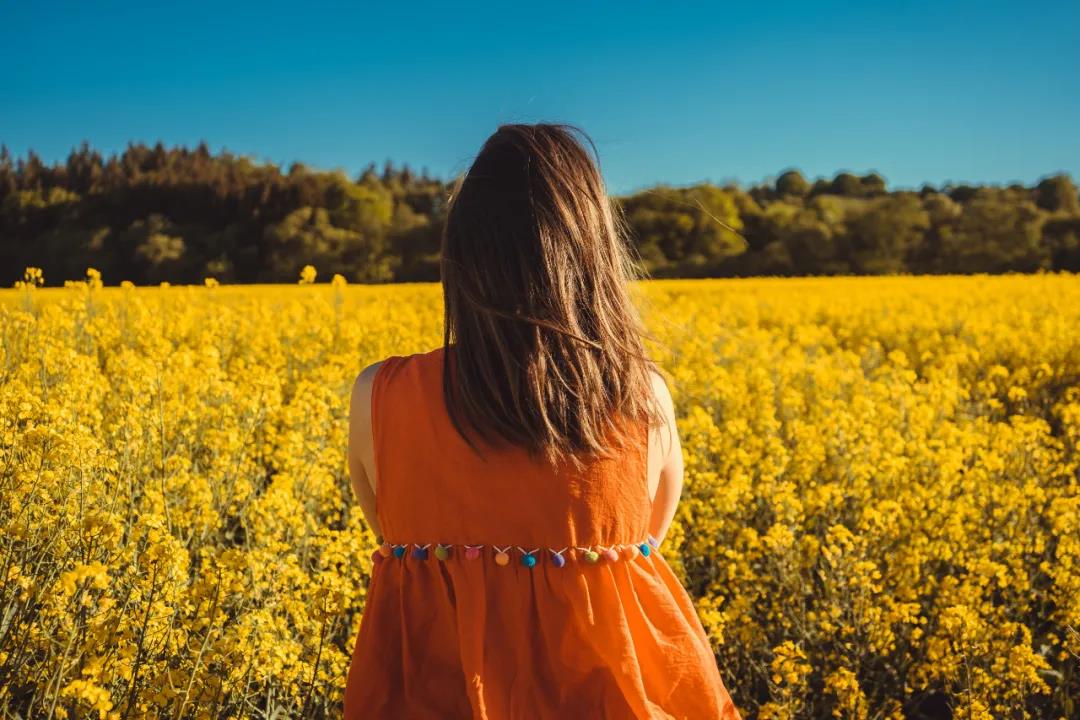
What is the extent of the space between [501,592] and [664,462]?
40 centimetres

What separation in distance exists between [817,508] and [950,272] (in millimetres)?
28016

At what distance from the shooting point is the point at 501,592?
1.34 m

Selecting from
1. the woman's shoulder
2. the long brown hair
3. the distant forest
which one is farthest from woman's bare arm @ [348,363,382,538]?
the distant forest

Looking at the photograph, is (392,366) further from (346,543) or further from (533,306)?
(346,543)

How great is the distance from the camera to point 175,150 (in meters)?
31.4

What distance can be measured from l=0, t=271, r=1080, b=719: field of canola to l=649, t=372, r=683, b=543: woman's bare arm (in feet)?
0.54

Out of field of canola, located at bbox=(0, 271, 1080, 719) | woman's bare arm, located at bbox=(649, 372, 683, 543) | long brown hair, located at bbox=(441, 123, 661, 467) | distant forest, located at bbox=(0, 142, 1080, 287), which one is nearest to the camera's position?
long brown hair, located at bbox=(441, 123, 661, 467)

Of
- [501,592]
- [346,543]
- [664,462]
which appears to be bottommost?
[346,543]

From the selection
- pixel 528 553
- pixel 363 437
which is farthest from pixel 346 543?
pixel 528 553

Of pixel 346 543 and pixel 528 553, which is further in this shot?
pixel 346 543

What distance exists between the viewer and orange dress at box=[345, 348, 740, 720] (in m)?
1.31

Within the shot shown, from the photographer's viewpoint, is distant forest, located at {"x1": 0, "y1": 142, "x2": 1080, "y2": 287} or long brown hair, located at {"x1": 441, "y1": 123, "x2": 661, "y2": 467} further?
distant forest, located at {"x1": 0, "y1": 142, "x2": 1080, "y2": 287}

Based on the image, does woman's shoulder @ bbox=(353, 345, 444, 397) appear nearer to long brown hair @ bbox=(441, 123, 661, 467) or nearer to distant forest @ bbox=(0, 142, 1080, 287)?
long brown hair @ bbox=(441, 123, 661, 467)

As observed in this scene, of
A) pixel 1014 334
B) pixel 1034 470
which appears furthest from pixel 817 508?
pixel 1014 334
